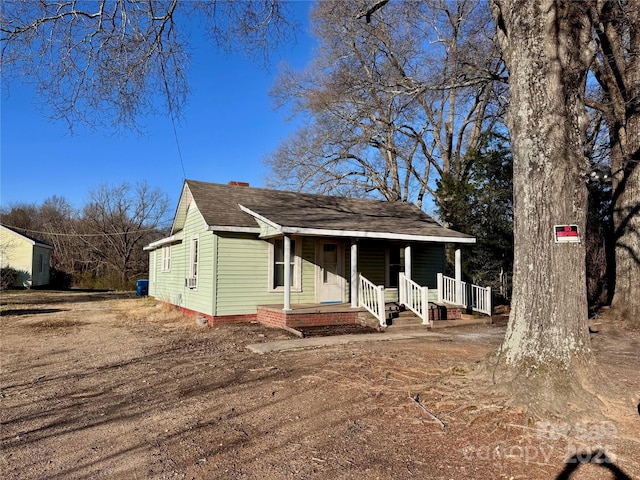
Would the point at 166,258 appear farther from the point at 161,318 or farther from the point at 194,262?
the point at 194,262

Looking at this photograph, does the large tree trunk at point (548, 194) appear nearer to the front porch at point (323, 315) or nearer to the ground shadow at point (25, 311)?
the front porch at point (323, 315)

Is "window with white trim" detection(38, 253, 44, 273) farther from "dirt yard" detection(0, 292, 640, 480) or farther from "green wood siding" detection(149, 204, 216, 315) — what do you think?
"dirt yard" detection(0, 292, 640, 480)

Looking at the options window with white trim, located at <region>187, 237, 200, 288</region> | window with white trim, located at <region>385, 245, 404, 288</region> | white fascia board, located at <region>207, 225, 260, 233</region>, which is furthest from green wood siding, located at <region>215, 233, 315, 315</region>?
window with white trim, located at <region>385, 245, 404, 288</region>

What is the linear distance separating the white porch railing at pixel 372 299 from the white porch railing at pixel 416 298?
2.97ft

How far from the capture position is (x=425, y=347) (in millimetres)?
8398

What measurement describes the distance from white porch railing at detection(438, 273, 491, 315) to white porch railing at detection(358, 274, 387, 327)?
8.67 ft

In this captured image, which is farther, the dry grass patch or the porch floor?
the dry grass patch

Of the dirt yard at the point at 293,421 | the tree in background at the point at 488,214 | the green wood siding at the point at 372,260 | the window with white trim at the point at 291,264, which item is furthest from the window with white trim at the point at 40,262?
the tree in background at the point at 488,214

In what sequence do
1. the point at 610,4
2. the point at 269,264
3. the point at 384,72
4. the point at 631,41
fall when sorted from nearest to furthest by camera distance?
the point at 610,4, the point at 631,41, the point at 269,264, the point at 384,72

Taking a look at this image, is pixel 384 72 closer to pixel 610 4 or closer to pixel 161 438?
pixel 610 4

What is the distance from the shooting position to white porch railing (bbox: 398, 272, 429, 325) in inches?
459

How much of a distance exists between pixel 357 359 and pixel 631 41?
11426 mm

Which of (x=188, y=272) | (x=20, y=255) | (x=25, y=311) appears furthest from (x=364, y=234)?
(x=20, y=255)

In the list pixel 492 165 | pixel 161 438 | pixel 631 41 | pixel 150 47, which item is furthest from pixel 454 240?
pixel 161 438
